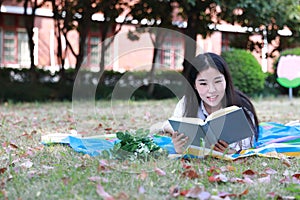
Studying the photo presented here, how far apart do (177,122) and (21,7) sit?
11272 mm

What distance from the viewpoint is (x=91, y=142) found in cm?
327

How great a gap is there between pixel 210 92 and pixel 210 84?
0.18 ft

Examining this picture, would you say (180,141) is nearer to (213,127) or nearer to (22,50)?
(213,127)

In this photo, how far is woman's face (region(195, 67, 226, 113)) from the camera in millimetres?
3088

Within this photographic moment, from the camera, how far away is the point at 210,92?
309 centimetres

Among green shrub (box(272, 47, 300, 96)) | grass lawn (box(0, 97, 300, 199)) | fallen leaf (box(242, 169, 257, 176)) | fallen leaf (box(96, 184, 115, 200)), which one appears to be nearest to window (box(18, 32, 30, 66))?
green shrub (box(272, 47, 300, 96))

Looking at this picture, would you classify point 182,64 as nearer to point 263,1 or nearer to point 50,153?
point 263,1

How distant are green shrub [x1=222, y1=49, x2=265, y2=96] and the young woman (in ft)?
23.1

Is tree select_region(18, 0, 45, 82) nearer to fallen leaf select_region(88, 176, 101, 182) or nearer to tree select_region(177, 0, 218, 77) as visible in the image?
tree select_region(177, 0, 218, 77)

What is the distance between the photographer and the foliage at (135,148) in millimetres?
2750

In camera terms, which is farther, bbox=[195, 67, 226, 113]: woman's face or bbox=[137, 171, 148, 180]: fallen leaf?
bbox=[195, 67, 226, 113]: woman's face

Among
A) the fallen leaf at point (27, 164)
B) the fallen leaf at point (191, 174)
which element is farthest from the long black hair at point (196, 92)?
the fallen leaf at point (27, 164)

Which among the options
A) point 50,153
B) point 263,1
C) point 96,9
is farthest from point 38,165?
point 96,9

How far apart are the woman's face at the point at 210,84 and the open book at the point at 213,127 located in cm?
37
